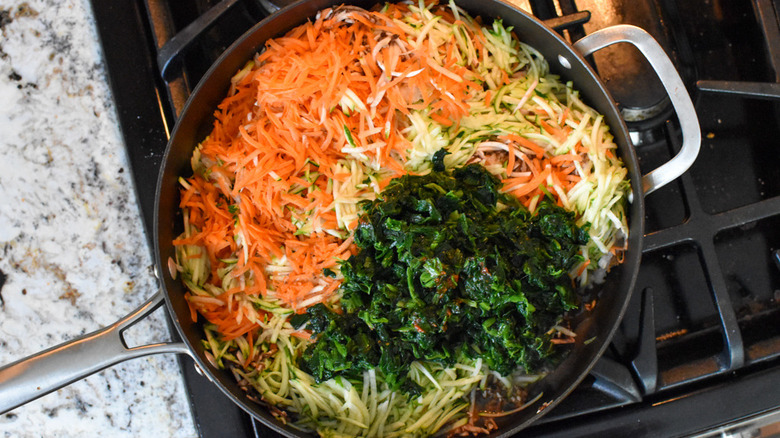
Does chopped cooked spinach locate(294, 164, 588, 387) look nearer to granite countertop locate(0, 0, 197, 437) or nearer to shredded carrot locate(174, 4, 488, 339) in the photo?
shredded carrot locate(174, 4, 488, 339)

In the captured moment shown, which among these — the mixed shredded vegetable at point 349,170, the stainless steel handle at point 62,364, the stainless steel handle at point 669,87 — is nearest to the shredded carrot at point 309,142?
the mixed shredded vegetable at point 349,170

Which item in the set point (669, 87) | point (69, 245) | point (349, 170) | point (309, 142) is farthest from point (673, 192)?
point (69, 245)

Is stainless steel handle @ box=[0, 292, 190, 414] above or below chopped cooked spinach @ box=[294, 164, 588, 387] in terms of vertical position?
above

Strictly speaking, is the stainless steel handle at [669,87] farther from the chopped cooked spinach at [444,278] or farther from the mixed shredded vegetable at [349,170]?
the chopped cooked spinach at [444,278]

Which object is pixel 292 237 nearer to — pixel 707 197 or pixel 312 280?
pixel 312 280

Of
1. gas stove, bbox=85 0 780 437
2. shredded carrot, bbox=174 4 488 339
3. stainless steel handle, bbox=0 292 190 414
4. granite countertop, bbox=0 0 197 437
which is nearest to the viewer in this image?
stainless steel handle, bbox=0 292 190 414

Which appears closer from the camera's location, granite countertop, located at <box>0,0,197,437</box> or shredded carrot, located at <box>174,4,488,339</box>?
shredded carrot, located at <box>174,4,488,339</box>

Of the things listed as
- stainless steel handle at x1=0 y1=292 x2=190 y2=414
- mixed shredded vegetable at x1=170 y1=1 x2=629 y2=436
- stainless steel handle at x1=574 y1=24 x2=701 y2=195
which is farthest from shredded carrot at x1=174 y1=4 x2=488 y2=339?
stainless steel handle at x1=574 y1=24 x2=701 y2=195
